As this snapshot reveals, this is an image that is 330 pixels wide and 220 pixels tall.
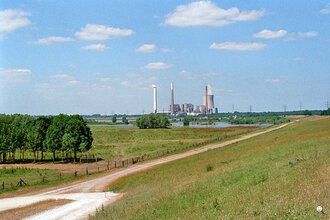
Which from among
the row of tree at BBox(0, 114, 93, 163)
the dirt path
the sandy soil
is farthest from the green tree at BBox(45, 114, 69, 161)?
the sandy soil

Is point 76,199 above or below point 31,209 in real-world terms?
below

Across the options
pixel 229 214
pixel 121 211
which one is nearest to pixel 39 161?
pixel 121 211

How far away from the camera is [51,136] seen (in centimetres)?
6812

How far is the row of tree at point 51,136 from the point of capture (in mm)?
67375

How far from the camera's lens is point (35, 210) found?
28812 mm

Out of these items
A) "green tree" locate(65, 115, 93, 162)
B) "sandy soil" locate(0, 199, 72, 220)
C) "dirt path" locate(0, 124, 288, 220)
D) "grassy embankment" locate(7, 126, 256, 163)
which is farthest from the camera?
"grassy embankment" locate(7, 126, 256, 163)

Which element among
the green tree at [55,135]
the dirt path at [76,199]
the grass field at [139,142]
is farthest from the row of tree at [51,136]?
the dirt path at [76,199]

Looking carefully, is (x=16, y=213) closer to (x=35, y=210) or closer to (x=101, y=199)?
(x=35, y=210)

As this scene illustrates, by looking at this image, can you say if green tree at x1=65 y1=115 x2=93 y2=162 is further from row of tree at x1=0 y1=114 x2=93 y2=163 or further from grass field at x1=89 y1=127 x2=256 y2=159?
grass field at x1=89 y1=127 x2=256 y2=159

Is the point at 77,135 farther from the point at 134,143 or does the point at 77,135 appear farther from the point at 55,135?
the point at 134,143

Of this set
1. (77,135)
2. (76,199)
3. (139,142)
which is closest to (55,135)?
(77,135)

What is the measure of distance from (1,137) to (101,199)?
46869 millimetres

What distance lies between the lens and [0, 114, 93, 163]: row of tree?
67.4m

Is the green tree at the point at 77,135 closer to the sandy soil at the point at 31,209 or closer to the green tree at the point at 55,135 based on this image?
the green tree at the point at 55,135
